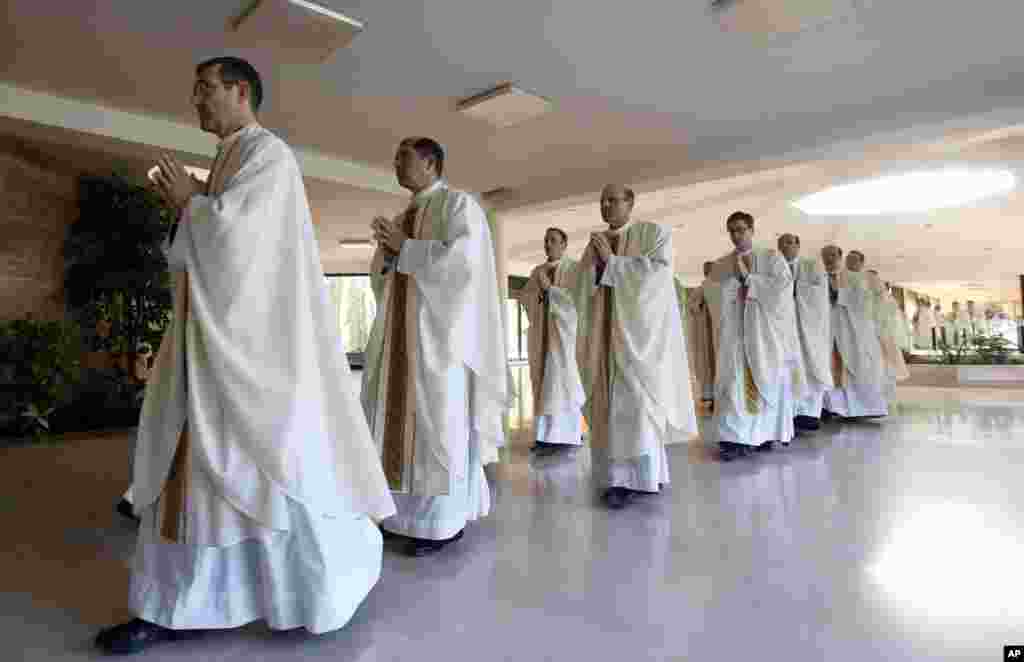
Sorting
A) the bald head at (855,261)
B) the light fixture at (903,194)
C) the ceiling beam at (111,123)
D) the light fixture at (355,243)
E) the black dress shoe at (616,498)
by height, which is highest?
the light fixture at (903,194)

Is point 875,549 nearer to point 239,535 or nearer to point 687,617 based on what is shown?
point 687,617

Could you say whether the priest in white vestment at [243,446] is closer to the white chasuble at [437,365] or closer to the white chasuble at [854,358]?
the white chasuble at [437,365]

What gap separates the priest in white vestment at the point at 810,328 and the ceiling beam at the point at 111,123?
5.09 metres

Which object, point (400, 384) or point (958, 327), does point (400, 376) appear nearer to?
point (400, 384)

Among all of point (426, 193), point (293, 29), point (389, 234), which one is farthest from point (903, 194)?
point (389, 234)

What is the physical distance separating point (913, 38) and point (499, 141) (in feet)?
11.8

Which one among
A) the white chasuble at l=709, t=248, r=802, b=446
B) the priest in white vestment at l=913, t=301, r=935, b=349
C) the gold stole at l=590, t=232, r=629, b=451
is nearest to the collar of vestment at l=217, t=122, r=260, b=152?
the gold stole at l=590, t=232, r=629, b=451

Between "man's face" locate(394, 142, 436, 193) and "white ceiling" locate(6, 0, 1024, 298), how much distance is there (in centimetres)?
140

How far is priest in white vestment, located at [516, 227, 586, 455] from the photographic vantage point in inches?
219

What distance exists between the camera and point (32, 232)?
631 cm

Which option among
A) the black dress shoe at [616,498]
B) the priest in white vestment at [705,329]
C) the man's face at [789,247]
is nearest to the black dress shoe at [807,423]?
the priest in white vestment at [705,329]

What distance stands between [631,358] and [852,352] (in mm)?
4583

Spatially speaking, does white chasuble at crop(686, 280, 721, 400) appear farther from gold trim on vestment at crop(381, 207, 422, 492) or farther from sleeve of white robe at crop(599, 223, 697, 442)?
gold trim on vestment at crop(381, 207, 422, 492)

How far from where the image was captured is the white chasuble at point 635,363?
3564 millimetres
